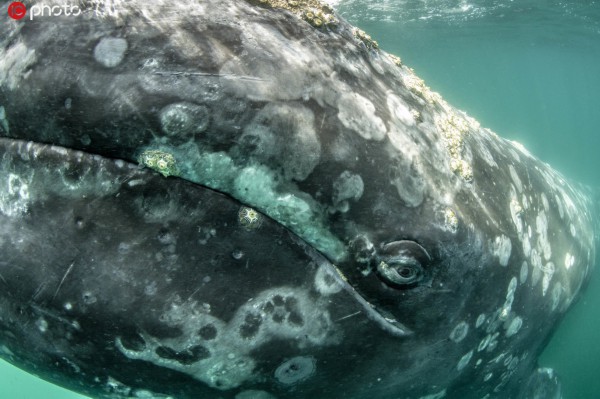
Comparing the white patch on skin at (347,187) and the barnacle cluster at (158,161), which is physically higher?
the barnacle cluster at (158,161)

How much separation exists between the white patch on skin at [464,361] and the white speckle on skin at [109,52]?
13.8ft

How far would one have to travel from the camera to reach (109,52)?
2.45 meters

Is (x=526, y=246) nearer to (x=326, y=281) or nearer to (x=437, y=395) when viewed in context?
(x=437, y=395)

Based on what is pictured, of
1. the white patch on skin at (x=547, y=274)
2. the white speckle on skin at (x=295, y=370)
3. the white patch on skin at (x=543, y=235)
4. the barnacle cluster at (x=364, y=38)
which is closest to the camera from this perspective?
the white speckle on skin at (x=295, y=370)

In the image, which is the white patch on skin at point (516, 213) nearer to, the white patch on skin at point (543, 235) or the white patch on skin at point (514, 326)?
the white patch on skin at point (543, 235)

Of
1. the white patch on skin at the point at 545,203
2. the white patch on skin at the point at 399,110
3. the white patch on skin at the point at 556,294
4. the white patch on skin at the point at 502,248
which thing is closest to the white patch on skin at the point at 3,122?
the white patch on skin at the point at 399,110

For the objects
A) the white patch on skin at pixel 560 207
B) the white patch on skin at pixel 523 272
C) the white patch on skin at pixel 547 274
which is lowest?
the white patch on skin at pixel 547 274

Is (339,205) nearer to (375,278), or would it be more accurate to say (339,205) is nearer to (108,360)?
(375,278)

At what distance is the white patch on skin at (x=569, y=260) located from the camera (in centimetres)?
677

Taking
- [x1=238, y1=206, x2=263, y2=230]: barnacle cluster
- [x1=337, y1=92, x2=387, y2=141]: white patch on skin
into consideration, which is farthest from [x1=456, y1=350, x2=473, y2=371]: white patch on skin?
[x1=238, y1=206, x2=263, y2=230]: barnacle cluster

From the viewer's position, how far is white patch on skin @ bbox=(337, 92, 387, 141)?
10.1 ft

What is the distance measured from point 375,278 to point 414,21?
4653 cm

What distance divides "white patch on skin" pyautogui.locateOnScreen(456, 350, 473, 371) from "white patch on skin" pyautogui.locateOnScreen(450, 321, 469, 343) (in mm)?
421

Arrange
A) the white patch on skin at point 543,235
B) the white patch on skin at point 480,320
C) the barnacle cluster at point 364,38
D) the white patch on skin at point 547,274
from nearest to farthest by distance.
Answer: the barnacle cluster at point 364,38
the white patch on skin at point 480,320
the white patch on skin at point 543,235
the white patch on skin at point 547,274
